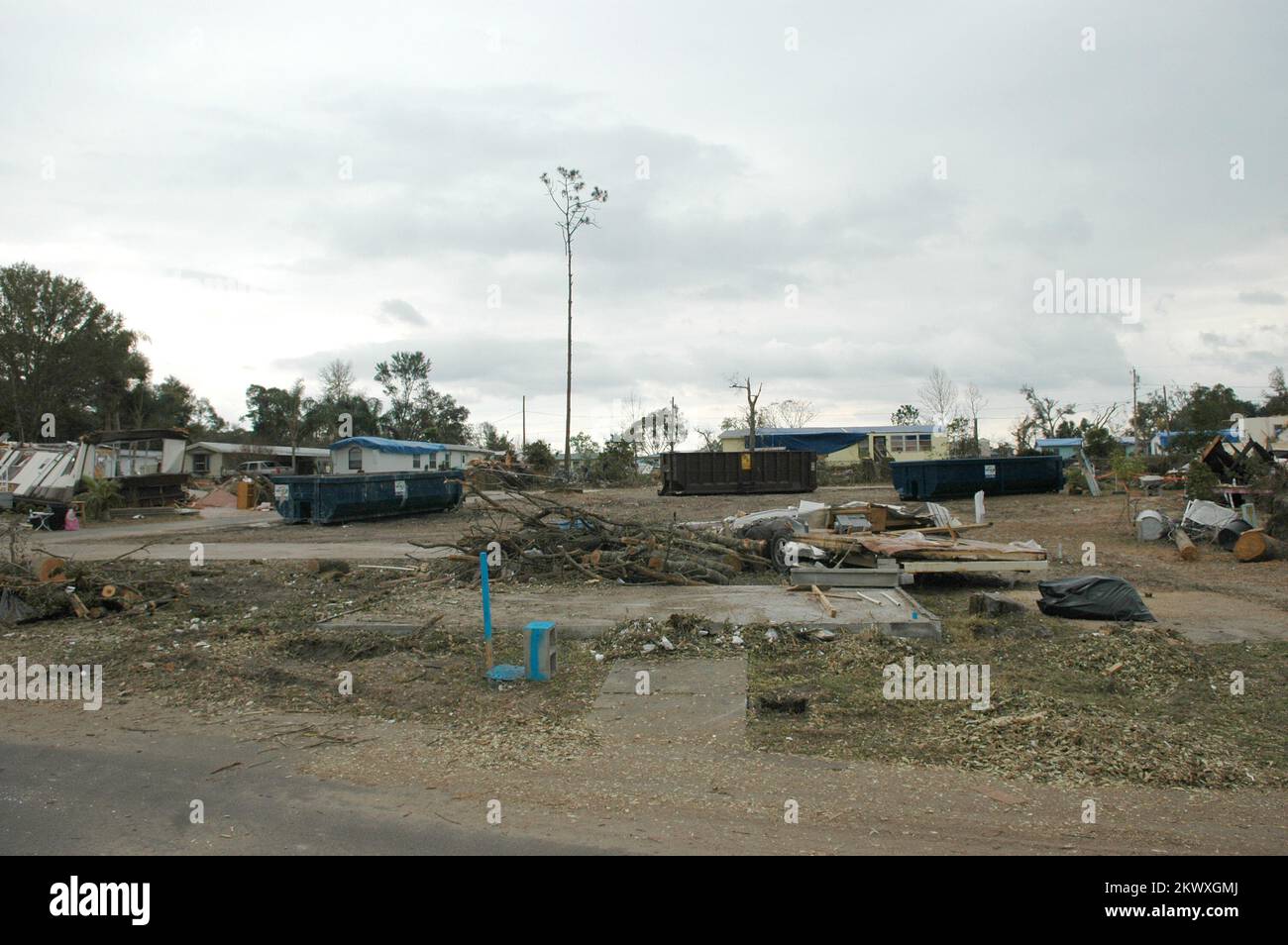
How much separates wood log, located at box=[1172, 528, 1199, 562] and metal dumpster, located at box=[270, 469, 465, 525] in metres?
16.7

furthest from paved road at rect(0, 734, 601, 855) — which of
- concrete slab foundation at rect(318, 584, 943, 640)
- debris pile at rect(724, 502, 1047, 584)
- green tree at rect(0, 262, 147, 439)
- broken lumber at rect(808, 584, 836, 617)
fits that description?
green tree at rect(0, 262, 147, 439)

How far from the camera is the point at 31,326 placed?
179ft

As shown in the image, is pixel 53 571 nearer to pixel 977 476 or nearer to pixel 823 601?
pixel 823 601

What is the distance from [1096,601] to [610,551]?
6285mm

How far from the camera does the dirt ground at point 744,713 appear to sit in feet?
15.9

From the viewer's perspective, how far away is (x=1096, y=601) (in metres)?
10.0

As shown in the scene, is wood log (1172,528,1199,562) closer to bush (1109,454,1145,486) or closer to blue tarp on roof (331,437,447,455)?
bush (1109,454,1145,486)

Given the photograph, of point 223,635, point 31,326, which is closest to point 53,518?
point 223,635

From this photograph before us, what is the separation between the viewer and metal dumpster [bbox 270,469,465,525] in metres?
25.0

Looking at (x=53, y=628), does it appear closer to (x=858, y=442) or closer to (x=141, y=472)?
(x=141, y=472)

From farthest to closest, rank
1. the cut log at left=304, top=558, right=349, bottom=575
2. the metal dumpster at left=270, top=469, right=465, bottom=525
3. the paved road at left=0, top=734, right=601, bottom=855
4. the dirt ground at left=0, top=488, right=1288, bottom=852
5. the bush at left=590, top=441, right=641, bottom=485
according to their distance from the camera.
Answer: the bush at left=590, top=441, right=641, bottom=485 < the metal dumpster at left=270, top=469, right=465, bottom=525 < the cut log at left=304, top=558, right=349, bottom=575 < the dirt ground at left=0, top=488, right=1288, bottom=852 < the paved road at left=0, top=734, right=601, bottom=855

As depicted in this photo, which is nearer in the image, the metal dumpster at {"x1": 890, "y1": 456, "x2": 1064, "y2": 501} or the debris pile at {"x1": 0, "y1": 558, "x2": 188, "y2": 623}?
the debris pile at {"x1": 0, "y1": 558, "x2": 188, "y2": 623}

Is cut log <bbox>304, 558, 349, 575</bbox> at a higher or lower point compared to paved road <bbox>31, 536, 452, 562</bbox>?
→ higher
